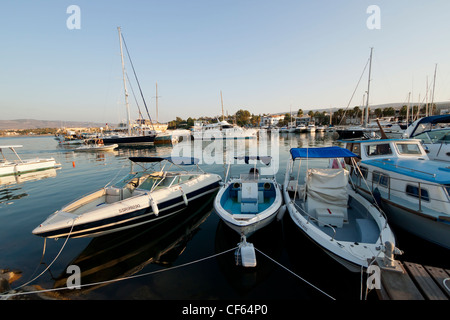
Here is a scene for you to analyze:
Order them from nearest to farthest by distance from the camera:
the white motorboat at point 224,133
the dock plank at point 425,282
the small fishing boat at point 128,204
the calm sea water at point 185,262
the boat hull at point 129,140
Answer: the dock plank at point 425,282
the calm sea water at point 185,262
the small fishing boat at point 128,204
the boat hull at point 129,140
the white motorboat at point 224,133

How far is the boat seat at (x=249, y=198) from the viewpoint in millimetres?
8312

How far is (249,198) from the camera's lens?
862 centimetres

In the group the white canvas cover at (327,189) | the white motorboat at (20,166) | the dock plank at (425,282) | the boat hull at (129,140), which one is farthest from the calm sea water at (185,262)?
the boat hull at (129,140)

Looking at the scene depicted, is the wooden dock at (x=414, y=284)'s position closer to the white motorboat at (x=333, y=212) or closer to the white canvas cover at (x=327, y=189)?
the white motorboat at (x=333, y=212)

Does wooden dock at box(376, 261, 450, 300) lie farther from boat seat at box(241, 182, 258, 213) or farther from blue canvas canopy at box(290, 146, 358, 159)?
boat seat at box(241, 182, 258, 213)

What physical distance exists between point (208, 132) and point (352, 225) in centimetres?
5879

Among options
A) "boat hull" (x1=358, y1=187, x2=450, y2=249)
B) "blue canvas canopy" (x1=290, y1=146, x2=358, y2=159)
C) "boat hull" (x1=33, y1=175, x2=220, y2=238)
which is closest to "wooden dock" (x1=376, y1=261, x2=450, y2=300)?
"boat hull" (x1=358, y1=187, x2=450, y2=249)

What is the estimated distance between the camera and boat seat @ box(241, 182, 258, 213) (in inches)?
327

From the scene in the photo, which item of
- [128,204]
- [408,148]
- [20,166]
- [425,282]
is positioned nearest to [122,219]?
[128,204]

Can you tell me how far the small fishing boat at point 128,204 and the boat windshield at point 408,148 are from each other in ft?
35.2

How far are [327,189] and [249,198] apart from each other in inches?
129

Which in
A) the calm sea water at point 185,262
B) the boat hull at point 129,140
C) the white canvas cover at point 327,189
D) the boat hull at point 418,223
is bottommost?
the calm sea water at point 185,262
